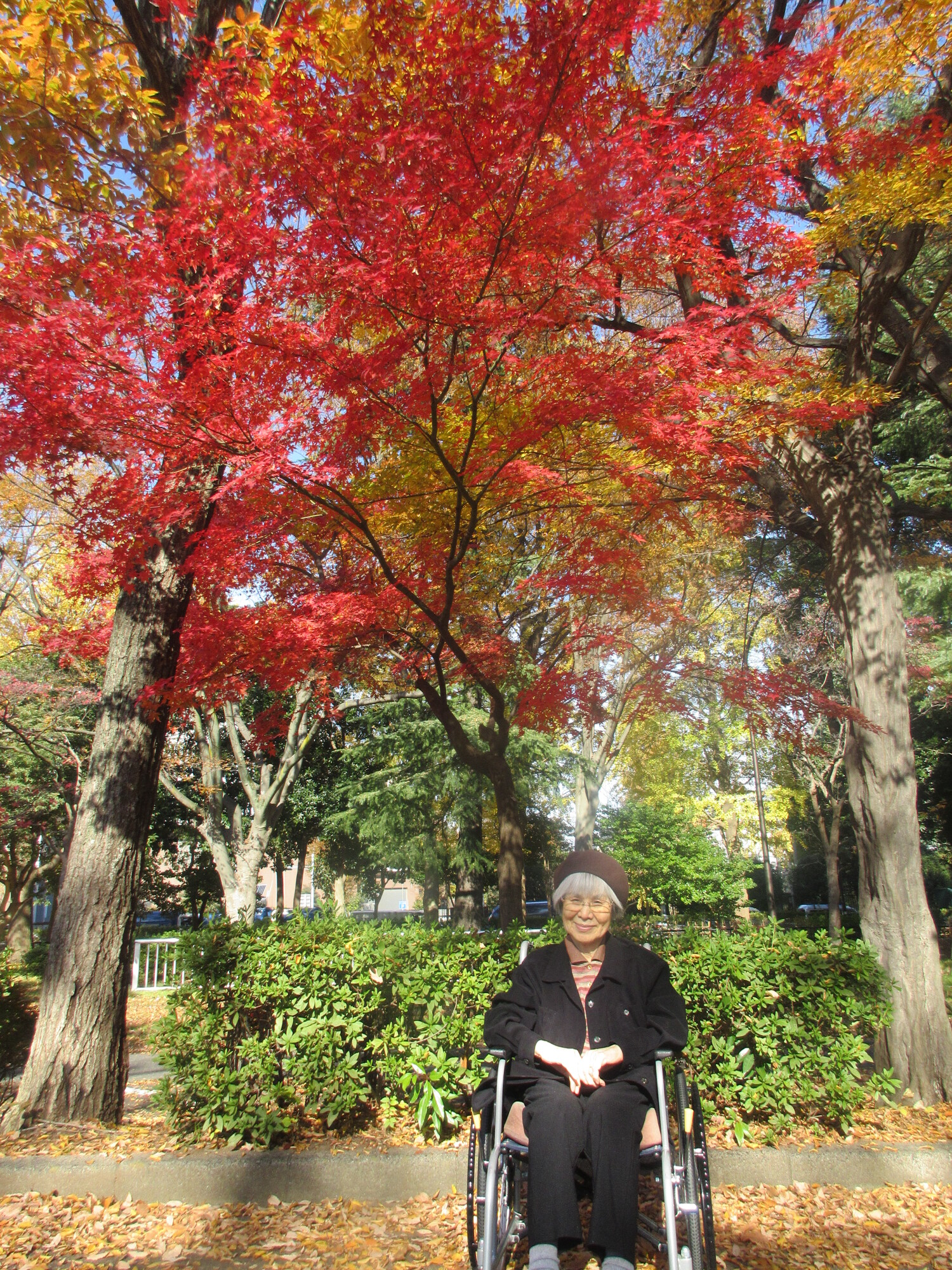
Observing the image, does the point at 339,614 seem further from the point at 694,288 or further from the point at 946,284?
the point at 946,284

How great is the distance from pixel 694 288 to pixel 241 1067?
6.03m

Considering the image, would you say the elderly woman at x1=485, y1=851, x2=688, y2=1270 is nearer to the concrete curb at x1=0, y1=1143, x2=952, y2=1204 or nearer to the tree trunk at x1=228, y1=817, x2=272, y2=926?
the concrete curb at x1=0, y1=1143, x2=952, y2=1204

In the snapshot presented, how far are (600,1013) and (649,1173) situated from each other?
49 cm

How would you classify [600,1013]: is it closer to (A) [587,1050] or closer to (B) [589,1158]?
(A) [587,1050]

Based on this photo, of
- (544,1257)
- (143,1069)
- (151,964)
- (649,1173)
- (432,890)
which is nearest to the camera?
(544,1257)

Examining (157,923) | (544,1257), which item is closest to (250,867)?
(544,1257)

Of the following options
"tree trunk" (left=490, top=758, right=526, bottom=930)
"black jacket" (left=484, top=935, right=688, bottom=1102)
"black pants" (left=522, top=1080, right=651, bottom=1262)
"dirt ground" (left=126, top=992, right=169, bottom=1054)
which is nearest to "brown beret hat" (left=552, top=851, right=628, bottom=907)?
"black jacket" (left=484, top=935, right=688, bottom=1102)

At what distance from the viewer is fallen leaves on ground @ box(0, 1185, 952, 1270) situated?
2900 mm

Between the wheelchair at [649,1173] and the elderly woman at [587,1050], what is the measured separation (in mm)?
85

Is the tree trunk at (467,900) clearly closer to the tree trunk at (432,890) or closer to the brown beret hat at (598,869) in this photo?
the tree trunk at (432,890)

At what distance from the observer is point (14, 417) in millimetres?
4086

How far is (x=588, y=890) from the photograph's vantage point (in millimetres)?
2947

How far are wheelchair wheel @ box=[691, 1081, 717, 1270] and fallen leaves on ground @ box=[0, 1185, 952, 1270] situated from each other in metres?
A: 0.63

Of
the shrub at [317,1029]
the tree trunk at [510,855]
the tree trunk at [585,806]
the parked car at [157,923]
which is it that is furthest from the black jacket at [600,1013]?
the parked car at [157,923]
